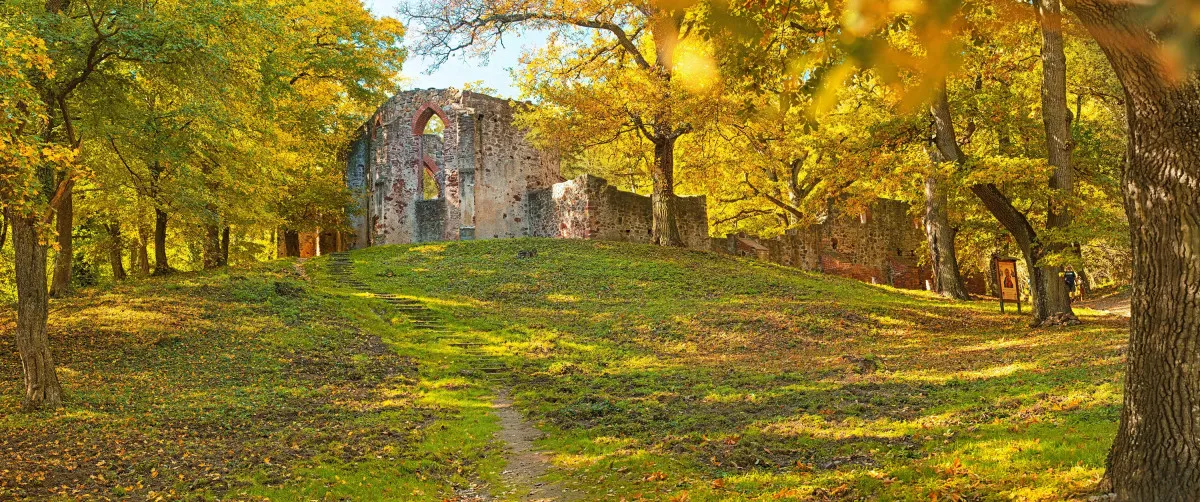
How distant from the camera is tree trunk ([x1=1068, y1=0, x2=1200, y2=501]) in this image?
186 inches

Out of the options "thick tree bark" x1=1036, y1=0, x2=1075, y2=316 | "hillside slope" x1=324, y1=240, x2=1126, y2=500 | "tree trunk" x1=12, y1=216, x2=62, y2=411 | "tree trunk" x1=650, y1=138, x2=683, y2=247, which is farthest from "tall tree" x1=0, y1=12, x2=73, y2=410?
"tree trunk" x1=650, y1=138, x2=683, y2=247

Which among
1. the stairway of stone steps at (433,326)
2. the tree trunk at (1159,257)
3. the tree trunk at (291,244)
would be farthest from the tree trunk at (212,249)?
the tree trunk at (1159,257)

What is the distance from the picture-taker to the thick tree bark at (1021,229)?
53.3 feet

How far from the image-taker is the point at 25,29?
9.55 metres

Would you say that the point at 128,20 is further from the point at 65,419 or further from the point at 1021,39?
the point at 1021,39

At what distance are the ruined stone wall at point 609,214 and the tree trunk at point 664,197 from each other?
6.29ft

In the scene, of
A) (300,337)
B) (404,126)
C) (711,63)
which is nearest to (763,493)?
(300,337)

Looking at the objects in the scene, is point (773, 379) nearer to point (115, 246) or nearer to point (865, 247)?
point (115, 246)

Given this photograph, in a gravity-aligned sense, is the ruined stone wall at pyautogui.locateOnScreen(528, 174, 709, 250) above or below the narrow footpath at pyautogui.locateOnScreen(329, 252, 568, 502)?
above

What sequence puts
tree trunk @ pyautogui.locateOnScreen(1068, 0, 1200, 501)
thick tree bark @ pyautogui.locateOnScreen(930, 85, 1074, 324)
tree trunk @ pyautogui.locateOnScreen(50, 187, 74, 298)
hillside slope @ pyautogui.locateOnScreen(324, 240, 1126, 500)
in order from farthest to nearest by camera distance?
tree trunk @ pyautogui.locateOnScreen(50, 187, 74, 298) < thick tree bark @ pyautogui.locateOnScreen(930, 85, 1074, 324) < hillside slope @ pyautogui.locateOnScreen(324, 240, 1126, 500) < tree trunk @ pyautogui.locateOnScreen(1068, 0, 1200, 501)

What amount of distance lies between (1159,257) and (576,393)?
27.2 ft

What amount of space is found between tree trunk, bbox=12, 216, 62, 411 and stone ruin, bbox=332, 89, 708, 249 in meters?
18.9

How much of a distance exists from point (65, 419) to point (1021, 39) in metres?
19.7

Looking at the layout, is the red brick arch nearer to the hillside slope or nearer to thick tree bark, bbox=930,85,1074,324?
the hillside slope
